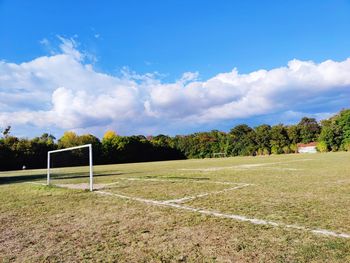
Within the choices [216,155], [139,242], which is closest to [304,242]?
[139,242]

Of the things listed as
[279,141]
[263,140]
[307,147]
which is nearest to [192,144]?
[263,140]

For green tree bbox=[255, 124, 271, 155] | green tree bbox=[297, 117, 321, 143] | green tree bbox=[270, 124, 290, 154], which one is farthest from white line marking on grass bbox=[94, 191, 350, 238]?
green tree bbox=[297, 117, 321, 143]

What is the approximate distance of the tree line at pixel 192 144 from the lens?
170 feet

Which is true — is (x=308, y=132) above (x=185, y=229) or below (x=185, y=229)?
above

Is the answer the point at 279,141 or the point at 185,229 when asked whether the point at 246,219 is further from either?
the point at 279,141

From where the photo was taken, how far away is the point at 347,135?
2452 inches

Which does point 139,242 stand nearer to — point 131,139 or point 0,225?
point 0,225

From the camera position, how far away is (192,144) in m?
78.4

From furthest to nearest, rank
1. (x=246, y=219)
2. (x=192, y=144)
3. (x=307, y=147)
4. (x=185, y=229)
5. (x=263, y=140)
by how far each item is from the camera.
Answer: (x=192, y=144)
(x=263, y=140)
(x=307, y=147)
(x=246, y=219)
(x=185, y=229)

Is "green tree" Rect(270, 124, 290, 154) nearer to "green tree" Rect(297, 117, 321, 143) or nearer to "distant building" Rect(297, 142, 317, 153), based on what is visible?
"distant building" Rect(297, 142, 317, 153)

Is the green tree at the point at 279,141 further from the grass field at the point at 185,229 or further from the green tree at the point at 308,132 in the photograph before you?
the grass field at the point at 185,229

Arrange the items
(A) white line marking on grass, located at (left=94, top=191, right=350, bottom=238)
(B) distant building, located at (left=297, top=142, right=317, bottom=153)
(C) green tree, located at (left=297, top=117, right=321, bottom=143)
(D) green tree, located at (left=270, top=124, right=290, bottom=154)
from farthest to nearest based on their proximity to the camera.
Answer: (C) green tree, located at (left=297, top=117, right=321, bottom=143), (D) green tree, located at (left=270, top=124, right=290, bottom=154), (B) distant building, located at (left=297, top=142, right=317, bottom=153), (A) white line marking on grass, located at (left=94, top=191, right=350, bottom=238)

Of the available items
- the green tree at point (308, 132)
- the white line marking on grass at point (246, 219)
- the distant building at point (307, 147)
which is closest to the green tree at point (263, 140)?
the distant building at point (307, 147)

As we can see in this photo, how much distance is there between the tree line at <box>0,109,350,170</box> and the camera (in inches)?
2040
